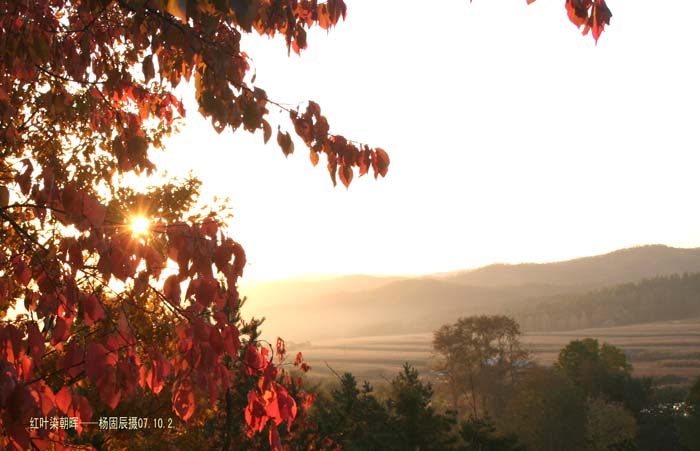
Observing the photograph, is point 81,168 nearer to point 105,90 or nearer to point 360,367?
point 105,90

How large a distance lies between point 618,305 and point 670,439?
163 metres

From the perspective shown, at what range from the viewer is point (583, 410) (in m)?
49.1

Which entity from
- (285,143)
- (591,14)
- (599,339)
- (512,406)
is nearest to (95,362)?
(285,143)

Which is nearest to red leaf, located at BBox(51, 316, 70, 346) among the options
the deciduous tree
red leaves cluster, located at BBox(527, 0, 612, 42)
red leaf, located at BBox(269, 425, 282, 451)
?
red leaf, located at BBox(269, 425, 282, 451)

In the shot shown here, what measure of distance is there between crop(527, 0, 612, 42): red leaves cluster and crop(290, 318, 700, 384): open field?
102m

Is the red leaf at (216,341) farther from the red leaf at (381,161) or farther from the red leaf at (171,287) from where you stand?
the red leaf at (381,161)

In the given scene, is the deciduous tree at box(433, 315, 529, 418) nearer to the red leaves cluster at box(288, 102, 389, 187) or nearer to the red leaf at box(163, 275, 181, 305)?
the red leaves cluster at box(288, 102, 389, 187)

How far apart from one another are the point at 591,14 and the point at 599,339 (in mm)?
167534

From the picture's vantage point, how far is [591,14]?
3066 millimetres

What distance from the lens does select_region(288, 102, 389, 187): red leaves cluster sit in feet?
12.1

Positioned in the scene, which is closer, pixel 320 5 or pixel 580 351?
pixel 320 5

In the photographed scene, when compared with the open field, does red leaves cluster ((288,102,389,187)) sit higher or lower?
higher

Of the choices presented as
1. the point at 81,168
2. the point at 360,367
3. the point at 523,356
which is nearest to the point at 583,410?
the point at 523,356

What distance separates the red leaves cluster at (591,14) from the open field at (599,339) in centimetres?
10180
